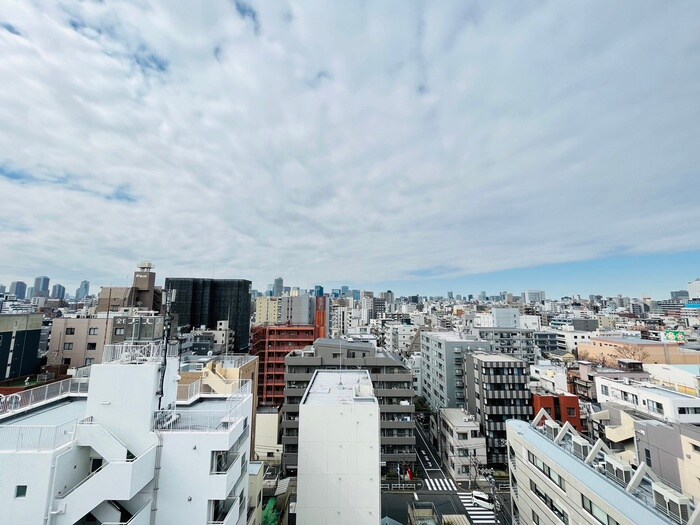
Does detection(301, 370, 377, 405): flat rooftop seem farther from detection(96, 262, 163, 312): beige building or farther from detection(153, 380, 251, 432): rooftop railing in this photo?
detection(96, 262, 163, 312): beige building

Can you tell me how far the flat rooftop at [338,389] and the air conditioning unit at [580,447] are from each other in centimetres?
1186

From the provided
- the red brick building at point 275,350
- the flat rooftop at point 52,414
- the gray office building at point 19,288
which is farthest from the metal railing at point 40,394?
the gray office building at point 19,288

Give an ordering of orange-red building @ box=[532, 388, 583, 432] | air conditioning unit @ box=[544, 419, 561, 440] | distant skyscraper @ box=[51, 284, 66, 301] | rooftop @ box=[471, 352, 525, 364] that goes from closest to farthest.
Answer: air conditioning unit @ box=[544, 419, 561, 440] < orange-red building @ box=[532, 388, 583, 432] < rooftop @ box=[471, 352, 525, 364] < distant skyscraper @ box=[51, 284, 66, 301]

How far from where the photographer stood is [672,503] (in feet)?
42.9

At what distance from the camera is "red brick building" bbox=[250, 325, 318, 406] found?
52.7m

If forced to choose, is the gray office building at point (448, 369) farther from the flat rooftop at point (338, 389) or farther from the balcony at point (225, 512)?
the balcony at point (225, 512)

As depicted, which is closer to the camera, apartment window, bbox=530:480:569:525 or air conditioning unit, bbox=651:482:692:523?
air conditioning unit, bbox=651:482:692:523

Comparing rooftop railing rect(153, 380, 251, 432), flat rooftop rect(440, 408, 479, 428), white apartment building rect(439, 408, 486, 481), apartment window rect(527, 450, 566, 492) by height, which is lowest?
white apartment building rect(439, 408, 486, 481)

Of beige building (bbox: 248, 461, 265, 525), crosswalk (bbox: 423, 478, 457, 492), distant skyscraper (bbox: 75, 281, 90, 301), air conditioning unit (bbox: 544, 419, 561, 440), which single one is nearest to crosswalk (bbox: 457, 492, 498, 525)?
crosswalk (bbox: 423, 478, 457, 492)

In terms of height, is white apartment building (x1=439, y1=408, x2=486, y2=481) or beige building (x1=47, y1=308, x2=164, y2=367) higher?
beige building (x1=47, y1=308, x2=164, y2=367)

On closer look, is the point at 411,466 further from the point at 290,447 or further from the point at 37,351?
the point at 37,351

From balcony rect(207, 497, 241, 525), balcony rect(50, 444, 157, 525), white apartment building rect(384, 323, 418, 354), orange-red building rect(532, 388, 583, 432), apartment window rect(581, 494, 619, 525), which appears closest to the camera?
balcony rect(50, 444, 157, 525)

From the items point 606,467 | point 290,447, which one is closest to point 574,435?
point 606,467

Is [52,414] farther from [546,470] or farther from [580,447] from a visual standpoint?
[580,447]
